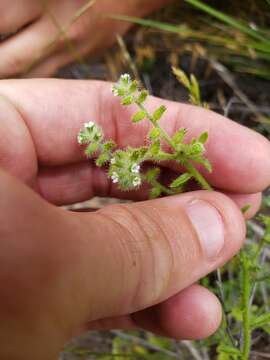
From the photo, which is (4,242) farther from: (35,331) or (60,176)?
(60,176)

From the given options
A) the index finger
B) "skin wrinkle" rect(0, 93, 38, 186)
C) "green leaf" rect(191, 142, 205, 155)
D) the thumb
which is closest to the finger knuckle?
the thumb

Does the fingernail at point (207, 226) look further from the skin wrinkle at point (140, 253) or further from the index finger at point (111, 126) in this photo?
the index finger at point (111, 126)

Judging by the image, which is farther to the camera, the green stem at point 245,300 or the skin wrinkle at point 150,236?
the green stem at point 245,300

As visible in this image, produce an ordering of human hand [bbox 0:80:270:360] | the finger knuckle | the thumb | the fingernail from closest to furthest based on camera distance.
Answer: human hand [bbox 0:80:270:360], the thumb, the finger knuckle, the fingernail

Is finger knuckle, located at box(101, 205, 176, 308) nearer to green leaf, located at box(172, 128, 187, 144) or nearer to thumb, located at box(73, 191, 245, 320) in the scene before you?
thumb, located at box(73, 191, 245, 320)

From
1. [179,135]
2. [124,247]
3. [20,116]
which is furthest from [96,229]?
[20,116]

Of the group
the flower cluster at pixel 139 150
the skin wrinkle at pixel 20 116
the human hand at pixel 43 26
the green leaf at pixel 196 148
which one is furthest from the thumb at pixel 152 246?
the human hand at pixel 43 26

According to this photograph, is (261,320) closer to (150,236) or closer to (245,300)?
(245,300)
